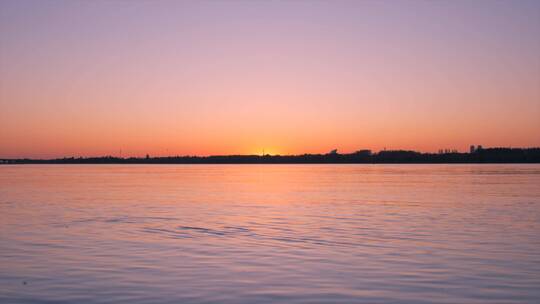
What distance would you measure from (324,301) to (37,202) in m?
30.0

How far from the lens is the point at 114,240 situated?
20812 mm

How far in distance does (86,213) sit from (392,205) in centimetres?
1753

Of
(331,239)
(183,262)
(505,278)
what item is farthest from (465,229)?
(183,262)

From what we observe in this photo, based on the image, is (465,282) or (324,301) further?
(465,282)

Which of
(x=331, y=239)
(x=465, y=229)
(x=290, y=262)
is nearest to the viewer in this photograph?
(x=290, y=262)

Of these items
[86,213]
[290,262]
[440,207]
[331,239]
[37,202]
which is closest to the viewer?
[290,262]

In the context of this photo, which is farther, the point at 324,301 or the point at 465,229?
the point at 465,229

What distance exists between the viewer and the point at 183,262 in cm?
1645

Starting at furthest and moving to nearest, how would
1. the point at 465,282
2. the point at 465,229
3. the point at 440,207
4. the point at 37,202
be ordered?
1. the point at 37,202
2. the point at 440,207
3. the point at 465,229
4. the point at 465,282

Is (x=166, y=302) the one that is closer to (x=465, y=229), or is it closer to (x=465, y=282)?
(x=465, y=282)

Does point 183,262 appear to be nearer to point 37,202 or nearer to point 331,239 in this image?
point 331,239

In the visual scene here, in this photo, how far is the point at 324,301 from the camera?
12039mm

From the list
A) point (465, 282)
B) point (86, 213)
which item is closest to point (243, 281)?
point (465, 282)

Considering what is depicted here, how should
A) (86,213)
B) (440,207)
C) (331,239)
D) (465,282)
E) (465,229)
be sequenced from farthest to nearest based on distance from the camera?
(440,207)
(86,213)
(465,229)
(331,239)
(465,282)
